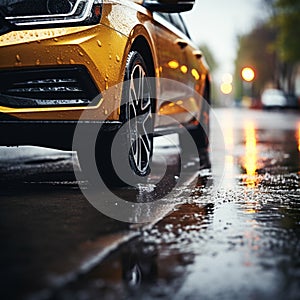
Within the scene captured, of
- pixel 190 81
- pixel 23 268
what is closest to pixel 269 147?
pixel 190 81

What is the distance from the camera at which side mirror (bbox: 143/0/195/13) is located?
246 inches

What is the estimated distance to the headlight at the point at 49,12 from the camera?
4.93 m

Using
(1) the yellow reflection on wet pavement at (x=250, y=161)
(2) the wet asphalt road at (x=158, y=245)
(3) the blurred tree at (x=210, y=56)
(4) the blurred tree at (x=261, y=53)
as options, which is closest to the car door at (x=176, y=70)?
(1) the yellow reflection on wet pavement at (x=250, y=161)

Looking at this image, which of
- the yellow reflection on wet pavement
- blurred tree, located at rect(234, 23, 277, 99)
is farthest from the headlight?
blurred tree, located at rect(234, 23, 277, 99)

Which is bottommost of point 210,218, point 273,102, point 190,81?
point 273,102

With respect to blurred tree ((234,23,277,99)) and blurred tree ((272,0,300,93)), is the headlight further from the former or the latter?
blurred tree ((234,23,277,99))

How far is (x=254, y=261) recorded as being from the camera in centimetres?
319

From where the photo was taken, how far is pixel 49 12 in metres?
4.97

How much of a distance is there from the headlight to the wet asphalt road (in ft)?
3.81

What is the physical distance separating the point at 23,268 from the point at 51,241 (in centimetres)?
54

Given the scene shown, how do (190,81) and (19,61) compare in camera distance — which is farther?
(190,81)

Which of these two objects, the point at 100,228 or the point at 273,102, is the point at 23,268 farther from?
the point at 273,102

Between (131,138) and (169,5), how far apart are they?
1.46 m

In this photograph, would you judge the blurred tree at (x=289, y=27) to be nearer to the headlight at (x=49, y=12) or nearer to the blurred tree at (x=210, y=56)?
the headlight at (x=49, y=12)
